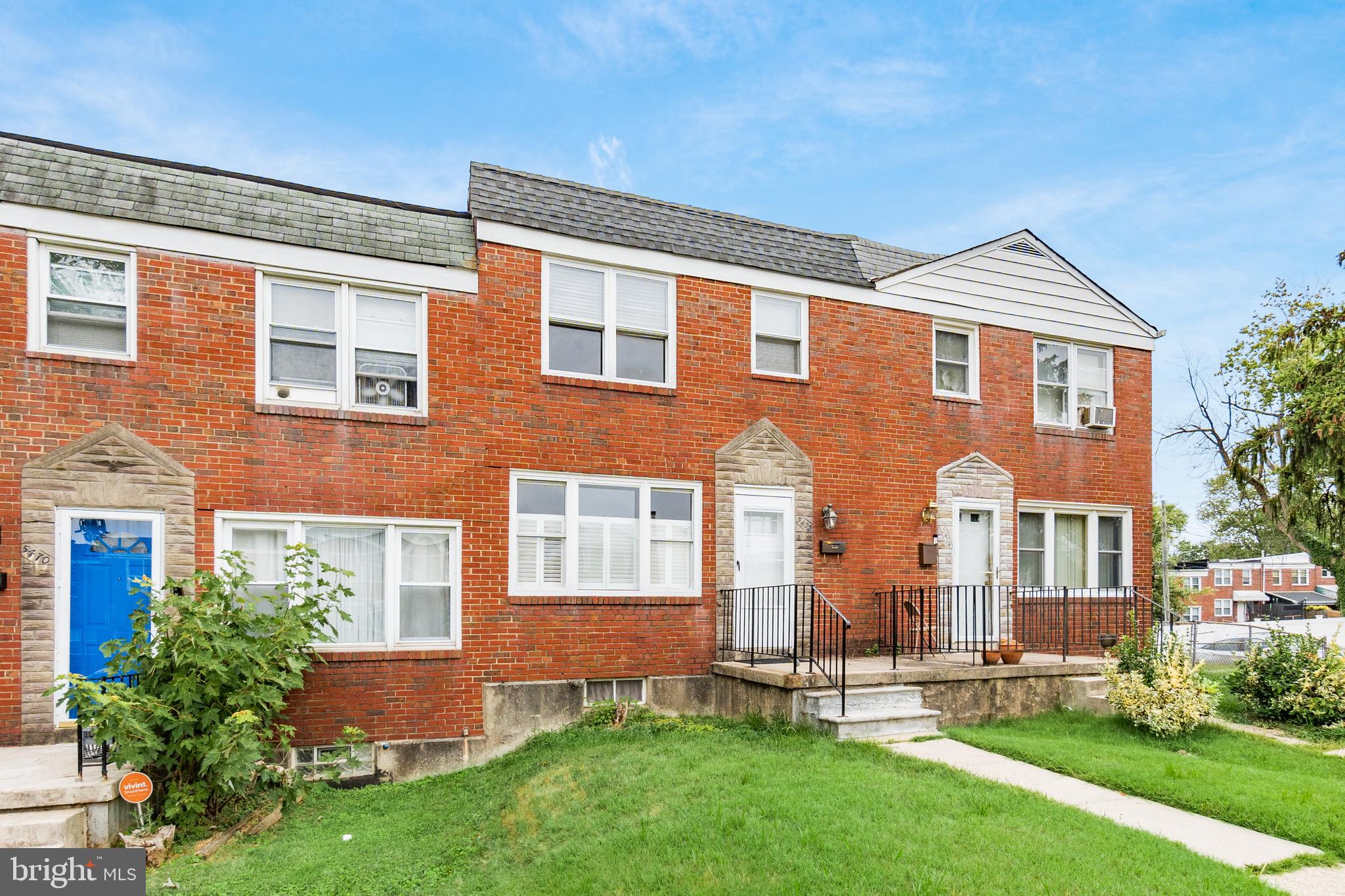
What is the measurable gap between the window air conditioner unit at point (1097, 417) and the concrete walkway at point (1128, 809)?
677 cm

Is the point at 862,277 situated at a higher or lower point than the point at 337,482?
higher

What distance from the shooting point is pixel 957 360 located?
1210cm

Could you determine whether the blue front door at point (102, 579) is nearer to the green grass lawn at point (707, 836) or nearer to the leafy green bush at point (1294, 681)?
the green grass lawn at point (707, 836)

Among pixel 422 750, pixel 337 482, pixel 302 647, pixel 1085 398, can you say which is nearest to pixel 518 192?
pixel 337 482

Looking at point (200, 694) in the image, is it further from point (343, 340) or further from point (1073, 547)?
point (1073, 547)

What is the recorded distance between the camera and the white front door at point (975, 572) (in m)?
11.6

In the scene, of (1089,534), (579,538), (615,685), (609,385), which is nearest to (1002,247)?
(1089,534)

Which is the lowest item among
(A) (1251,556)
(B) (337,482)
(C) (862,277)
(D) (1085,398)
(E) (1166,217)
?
(A) (1251,556)

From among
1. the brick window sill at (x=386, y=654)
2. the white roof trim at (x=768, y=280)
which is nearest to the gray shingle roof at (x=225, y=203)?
the white roof trim at (x=768, y=280)

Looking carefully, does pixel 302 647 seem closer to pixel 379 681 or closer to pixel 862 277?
pixel 379 681

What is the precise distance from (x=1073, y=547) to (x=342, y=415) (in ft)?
34.6

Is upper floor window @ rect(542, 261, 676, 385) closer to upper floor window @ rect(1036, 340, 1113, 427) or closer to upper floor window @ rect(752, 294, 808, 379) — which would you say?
upper floor window @ rect(752, 294, 808, 379)

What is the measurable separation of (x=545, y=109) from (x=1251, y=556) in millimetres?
63161

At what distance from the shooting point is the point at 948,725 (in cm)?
914
